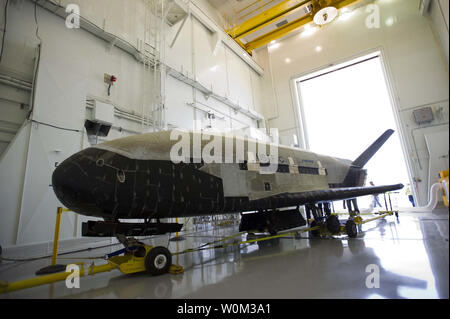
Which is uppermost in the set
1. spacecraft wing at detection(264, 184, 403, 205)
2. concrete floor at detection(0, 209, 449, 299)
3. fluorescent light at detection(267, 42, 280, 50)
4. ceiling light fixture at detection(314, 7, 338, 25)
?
fluorescent light at detection(267, 42, 280, 50)

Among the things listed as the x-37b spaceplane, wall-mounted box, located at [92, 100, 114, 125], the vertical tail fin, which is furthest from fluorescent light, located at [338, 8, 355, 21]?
wall-mounted box, located at [92, 100, 114, 125]

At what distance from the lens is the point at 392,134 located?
8117 mm

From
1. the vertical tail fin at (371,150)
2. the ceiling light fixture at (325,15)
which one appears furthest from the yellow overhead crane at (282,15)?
the vertical tail fin at (371,150)

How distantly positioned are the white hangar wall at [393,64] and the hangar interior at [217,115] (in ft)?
0.06

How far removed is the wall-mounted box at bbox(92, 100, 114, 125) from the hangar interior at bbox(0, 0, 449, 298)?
0.03 metres

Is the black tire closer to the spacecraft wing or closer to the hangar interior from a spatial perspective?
the hangar interior

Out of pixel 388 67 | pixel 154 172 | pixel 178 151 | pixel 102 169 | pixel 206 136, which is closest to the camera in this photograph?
pixel 388 67

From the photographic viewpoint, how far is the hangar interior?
194 centimetres

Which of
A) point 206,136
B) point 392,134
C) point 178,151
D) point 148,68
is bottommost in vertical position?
point 178,151

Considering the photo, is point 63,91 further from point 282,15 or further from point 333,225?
point 282,15

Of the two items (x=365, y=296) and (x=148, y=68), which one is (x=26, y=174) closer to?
(x=148, y=68)

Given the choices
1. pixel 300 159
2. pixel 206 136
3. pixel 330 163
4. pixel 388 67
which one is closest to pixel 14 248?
pixel 206 136

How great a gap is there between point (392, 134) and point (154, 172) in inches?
330

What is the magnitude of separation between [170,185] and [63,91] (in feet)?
20.0
